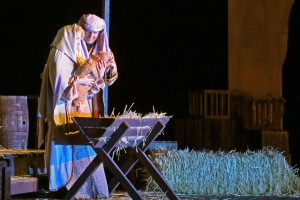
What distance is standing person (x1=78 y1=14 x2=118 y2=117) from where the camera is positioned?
674 cm

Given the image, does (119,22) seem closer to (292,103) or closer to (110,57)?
(292,103)

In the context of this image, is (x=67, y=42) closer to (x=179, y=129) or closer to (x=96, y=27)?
(x=96, y=27)

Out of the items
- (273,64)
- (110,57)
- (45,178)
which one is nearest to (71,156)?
(45,178)

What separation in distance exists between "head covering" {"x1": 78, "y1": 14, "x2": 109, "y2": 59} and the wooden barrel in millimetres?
836

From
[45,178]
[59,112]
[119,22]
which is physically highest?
[119,22]

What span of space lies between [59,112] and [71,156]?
42cm

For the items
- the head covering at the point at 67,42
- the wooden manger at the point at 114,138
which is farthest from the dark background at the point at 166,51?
the wooden manger at the point at 114,138

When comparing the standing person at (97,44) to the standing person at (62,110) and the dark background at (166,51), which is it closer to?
the standing person at (62,110)

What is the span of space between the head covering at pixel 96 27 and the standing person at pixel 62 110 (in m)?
0.09

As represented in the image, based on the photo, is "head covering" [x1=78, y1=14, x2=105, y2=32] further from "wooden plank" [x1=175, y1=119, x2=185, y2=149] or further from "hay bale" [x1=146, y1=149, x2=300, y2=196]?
"wooden plank" [x1=175, y1=119, x2=185, y2=149]

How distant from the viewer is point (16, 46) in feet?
40.1

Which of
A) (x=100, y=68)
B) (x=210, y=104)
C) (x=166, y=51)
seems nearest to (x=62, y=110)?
(x=100, y=68)

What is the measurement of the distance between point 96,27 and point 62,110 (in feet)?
2.68

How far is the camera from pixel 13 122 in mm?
7102
